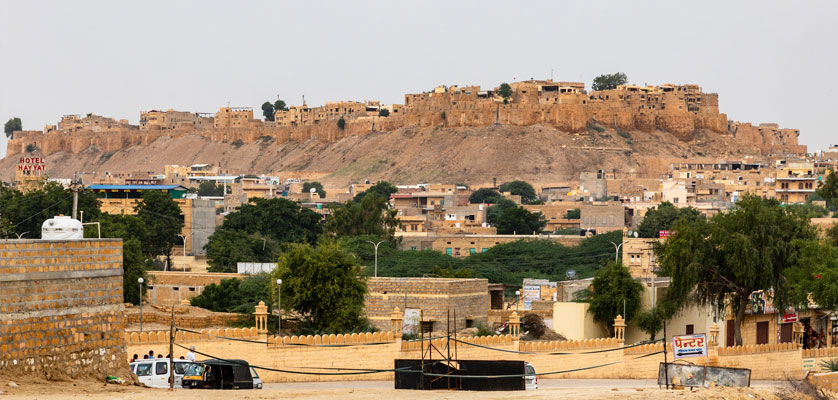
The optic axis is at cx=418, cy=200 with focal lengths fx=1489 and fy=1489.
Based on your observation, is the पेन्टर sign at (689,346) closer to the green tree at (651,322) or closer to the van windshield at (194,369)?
the van windshield at (194,369)

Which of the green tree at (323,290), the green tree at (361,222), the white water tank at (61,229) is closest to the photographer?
the white water tank at (61,229)

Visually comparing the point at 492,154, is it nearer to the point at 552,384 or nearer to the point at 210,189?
the point at 210,189

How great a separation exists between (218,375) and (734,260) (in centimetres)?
1695

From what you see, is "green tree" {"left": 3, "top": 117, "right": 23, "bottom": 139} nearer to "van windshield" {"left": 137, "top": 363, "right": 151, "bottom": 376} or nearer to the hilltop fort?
the hilltop fort

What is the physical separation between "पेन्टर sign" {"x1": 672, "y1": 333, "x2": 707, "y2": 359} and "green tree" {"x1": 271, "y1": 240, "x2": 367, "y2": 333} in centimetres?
915

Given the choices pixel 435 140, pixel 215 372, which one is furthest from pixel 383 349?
pixel 435 140

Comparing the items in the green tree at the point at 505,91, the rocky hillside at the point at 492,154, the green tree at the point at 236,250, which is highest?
the green tree at the point at 505,91

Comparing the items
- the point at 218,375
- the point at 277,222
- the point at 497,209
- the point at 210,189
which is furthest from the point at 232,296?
the point at 210,189

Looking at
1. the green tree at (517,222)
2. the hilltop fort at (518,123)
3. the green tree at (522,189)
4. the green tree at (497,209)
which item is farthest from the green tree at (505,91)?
the green tree at (517,222)

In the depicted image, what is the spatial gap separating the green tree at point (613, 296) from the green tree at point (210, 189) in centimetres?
9178

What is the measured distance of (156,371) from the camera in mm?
19203

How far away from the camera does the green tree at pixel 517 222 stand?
88.1m

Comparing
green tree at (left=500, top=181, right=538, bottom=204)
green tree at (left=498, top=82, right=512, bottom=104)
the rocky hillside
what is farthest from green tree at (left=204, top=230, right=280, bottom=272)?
green tree at (left=498, top=82, right=512, bottom=104)

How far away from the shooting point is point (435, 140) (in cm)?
13788
